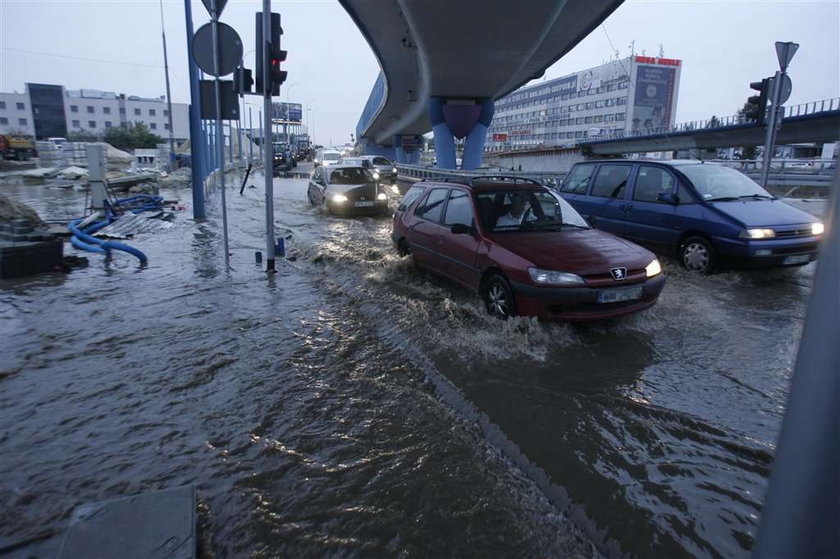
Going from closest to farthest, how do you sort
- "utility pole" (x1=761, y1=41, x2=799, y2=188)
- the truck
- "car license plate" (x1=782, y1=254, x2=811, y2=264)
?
"car license plate" (x1=782, y1=254, x2=811, y2=264)
"utility pole" (x1=761, y1=41, x2=799, y2=188)
the truck

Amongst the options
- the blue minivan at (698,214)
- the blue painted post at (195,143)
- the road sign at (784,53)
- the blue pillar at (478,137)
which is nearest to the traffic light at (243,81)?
the blue minivan at (698,214)

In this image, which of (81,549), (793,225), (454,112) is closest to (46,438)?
(81,549)

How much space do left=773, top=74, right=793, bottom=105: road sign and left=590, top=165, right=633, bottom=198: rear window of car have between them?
3834mm

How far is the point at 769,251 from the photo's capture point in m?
7.11

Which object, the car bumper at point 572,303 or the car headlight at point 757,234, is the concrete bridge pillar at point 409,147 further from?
the car bumper at point 572,303

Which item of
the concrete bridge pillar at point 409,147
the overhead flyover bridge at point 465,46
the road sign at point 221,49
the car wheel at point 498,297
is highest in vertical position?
the overhead flyover bridge at point 465,46

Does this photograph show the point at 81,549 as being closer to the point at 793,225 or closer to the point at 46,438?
the point at 46,438

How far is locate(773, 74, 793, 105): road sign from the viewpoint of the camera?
10055 millimetres

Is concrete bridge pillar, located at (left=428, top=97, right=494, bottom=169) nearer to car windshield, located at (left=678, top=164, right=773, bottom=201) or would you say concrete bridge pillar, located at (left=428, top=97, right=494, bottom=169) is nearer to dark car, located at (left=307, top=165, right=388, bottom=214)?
dark car, located at (left=307, top=165, right=388, bottom=214)

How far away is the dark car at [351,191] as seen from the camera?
623 inches

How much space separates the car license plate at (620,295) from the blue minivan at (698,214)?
1649 mm

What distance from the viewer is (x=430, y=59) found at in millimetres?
22094

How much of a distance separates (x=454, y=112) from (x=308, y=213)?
54.9 ft

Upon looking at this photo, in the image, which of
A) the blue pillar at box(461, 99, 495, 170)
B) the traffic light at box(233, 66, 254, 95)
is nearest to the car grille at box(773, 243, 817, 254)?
the traffic light at box(233, 66, 254, 95)
